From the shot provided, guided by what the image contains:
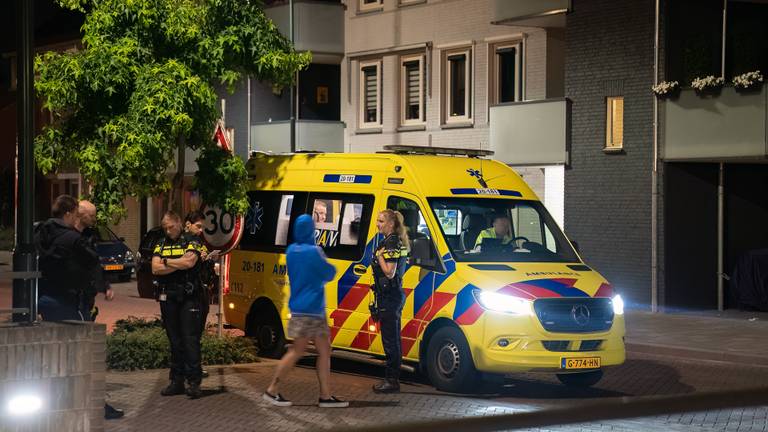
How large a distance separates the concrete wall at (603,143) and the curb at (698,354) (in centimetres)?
671

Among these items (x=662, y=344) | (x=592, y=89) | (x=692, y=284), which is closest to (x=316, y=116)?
(x=592, y=89)

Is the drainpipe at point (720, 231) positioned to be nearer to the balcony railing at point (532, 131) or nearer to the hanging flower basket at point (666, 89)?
the hanging flower basket at point (666, 89)

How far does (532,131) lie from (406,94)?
20.3 ft

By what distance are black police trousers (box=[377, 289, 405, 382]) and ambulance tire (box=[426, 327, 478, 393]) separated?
0.44 meters

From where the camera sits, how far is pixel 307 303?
11164 millimetres

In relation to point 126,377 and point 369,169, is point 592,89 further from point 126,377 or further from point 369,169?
point 126,377

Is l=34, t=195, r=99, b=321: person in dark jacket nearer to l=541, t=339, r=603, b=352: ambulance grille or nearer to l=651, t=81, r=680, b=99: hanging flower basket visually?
l=541, t=339, r=603, b=352: ambulance grille

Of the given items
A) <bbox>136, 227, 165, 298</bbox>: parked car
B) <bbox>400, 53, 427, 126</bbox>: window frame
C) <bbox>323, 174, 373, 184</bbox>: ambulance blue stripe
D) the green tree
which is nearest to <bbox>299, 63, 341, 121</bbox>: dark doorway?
<bbox>400, 53, 427, 126</bbox>: window frame

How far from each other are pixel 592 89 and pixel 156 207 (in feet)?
68.0

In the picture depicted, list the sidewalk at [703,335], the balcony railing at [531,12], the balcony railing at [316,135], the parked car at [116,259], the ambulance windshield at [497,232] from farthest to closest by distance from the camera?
the balcony railing at [316,135] < the parked car at [116,259] < the balcony railing at [531,12] < the sidewalk at [703,335] < the ambulance windshield at [497,232]

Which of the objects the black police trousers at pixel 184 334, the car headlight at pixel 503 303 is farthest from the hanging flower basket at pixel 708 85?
the black police trousers at pixel 184 334

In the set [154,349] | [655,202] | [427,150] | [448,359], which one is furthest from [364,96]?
[448,359]

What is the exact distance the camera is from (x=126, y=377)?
1322 cm

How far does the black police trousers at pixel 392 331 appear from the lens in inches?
491
